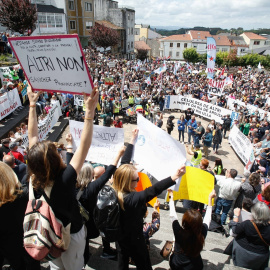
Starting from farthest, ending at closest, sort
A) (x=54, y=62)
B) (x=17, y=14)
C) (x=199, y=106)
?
1. (x=17, y=14)
2. (x=199, y=106)
3. (x=54, y=62)

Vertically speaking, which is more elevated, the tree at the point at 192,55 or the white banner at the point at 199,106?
the tree at the point at 192,55

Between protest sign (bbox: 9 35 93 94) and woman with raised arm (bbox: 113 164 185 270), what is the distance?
101cm

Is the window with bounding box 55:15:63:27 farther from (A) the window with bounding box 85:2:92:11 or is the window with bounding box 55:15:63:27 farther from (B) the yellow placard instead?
(B) the yellow placard

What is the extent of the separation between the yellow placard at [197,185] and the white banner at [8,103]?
939 centimetres

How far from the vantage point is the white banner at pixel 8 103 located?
10.8m

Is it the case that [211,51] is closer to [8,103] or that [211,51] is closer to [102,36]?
[8,103]

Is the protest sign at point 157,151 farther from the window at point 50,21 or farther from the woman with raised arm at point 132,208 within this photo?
the window at point 50,21

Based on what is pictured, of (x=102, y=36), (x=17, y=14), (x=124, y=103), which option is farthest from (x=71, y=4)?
(x=124, y=103)

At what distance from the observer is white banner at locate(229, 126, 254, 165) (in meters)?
10.1

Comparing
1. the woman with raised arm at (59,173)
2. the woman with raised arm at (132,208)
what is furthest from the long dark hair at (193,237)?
the woman with raised arm at (59,173)

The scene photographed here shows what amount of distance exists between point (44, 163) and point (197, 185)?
127 inches

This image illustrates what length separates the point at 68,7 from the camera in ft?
153

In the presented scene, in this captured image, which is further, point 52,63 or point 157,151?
point 157,151

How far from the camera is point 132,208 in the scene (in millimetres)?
2422
